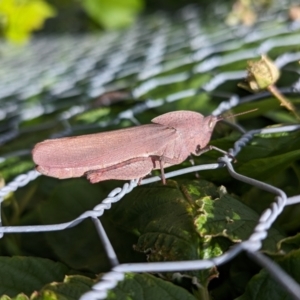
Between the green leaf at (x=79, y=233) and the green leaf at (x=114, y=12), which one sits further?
the green leaf at (x=114, y=12)

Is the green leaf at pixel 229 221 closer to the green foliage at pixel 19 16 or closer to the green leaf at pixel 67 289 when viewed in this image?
the green leaf at pixel 67 289

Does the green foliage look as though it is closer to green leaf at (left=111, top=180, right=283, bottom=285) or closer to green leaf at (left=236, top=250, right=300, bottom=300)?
green leaf at (left=111, top=180, right=283, bottom=285)

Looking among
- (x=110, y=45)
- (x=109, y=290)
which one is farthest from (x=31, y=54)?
(x=109, y=290)

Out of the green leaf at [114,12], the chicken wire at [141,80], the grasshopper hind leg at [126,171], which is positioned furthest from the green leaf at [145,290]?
the green leaf at [114,12]

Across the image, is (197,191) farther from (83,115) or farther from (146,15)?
(146,15)

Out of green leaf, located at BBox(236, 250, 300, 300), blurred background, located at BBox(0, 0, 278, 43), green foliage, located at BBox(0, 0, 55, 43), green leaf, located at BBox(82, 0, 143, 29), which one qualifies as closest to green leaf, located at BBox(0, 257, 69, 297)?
green leaf, located at BBox(236, 250, 300, 300)

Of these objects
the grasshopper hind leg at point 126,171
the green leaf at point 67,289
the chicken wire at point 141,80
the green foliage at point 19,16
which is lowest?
the chicken wire at point 141,80

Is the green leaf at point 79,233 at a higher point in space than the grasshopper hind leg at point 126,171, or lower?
lower
